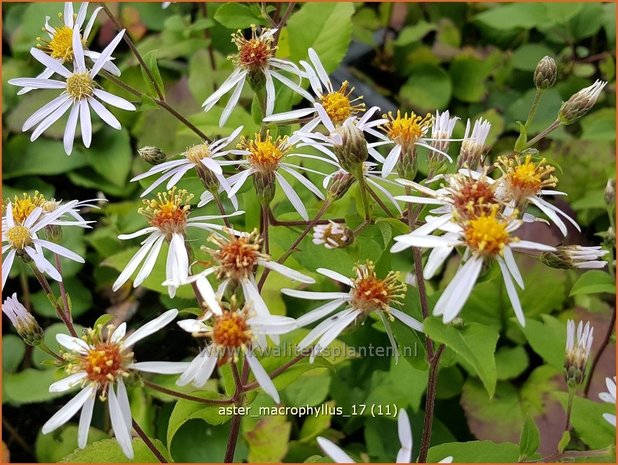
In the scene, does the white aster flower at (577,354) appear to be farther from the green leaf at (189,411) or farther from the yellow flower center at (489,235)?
the green leaf at (189,411)

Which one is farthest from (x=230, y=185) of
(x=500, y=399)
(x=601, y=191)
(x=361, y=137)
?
(x=601, y=191)

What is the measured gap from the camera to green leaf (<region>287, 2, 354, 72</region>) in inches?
67.4

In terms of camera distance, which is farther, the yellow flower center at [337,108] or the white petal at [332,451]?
the yellow flower center at [337,108]

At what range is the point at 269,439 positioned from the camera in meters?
1.52

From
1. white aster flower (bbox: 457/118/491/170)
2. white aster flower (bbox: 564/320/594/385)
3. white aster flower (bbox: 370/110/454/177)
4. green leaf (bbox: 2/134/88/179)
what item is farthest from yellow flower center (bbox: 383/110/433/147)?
green leaf (bbox: 2/134/88/179)

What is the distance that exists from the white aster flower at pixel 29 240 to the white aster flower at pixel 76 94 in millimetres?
137

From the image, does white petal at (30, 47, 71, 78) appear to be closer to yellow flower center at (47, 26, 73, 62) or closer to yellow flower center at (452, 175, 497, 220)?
yellow flower center at (47, 26, 73, 62)

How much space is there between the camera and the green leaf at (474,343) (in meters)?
0.89

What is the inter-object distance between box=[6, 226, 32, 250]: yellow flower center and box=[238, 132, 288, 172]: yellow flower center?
1.45ft

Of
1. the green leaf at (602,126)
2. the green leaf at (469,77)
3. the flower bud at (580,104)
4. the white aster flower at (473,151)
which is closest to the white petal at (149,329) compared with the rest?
the white aster flower at (473,151)

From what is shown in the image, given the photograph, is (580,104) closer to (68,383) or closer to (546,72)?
(546,72)

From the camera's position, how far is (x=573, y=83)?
7.70 ft

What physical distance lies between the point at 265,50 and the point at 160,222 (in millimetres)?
464

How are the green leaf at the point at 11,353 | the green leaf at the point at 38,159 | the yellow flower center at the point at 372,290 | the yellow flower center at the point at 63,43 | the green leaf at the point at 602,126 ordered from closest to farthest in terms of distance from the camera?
the yellow flower center at the point at 372,290
the yellow flower center at the point at 63,43
the green leaf at the point at 11,353
the green leaf at the point at 602,126
the green leaf at the point at 38,159
